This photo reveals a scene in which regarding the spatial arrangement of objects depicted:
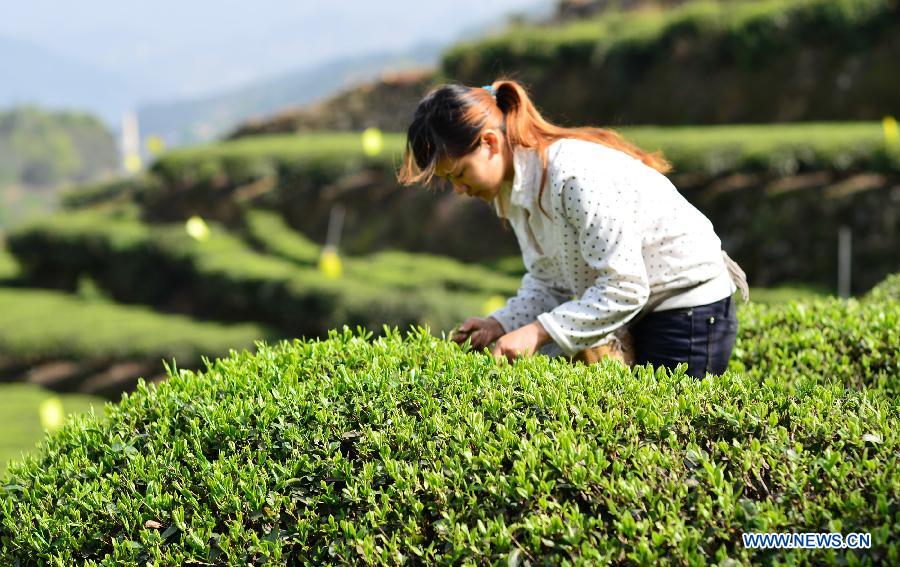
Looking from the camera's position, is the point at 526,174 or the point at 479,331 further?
the point at 479,331

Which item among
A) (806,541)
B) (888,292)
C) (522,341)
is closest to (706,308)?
(522,341)

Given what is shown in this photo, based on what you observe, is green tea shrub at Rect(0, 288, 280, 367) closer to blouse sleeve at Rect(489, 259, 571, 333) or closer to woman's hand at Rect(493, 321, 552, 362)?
blouse sleeve at Rect(489, 259, 571, 333)

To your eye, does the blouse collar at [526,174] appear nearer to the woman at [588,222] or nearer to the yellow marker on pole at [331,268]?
the woman at [588,222]

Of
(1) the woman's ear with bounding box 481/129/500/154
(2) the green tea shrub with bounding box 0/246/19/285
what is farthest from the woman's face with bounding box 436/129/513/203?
(2) the green tea shrub with bounding box 0/246/19/285

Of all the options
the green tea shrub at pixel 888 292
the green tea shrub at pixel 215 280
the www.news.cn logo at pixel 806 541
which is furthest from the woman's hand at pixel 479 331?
the green tea shrub at pixel 215 280

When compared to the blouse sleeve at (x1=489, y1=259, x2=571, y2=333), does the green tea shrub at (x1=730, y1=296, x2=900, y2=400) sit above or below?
below

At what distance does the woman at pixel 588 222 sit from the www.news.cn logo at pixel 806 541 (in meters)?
0.85

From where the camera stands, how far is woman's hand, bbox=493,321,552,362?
257 centimetres

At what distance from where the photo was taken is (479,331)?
295cm

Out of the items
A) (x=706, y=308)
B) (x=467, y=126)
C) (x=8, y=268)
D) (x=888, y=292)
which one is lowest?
(x=8, y=268)

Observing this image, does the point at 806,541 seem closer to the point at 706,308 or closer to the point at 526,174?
the point at 706,308

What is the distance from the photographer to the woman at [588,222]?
2.52 metres

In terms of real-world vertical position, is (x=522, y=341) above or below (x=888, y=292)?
above

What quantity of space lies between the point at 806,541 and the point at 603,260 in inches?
37.7
